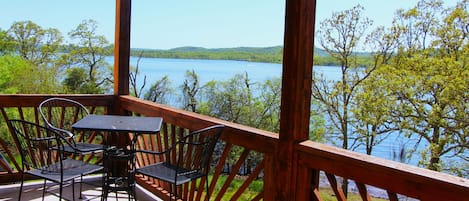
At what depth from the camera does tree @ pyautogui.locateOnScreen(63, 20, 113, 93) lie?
11352 mm

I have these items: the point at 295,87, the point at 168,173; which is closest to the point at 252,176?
the point at 168,173

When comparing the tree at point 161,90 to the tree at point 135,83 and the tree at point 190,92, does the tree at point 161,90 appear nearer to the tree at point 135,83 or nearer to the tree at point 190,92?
the tree at point 135,83

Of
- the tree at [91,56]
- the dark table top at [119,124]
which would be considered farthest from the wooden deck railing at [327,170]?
the tree at [91,56]

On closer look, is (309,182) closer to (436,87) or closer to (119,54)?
(119,54)

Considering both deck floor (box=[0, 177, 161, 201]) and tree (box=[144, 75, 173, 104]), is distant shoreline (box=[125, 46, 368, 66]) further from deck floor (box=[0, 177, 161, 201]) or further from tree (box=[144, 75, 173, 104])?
deck floor (box=[0, 177, 161, 201])

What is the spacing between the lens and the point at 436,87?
7766 mm

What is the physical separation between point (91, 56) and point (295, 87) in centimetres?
1042

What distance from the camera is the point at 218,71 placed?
30.5ft

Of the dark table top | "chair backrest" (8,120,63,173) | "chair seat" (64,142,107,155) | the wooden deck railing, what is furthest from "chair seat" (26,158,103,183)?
the wooden deck railing

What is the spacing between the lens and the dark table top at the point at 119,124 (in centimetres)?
286

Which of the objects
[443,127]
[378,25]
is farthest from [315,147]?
[378,25]

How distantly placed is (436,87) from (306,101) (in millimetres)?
6421

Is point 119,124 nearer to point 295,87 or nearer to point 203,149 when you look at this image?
point 203,149

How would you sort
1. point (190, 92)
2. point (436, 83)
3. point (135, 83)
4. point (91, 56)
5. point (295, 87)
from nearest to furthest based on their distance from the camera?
point (295, 87) → point (436, 83) → point (135, 83) → point (190, 92) → point (91, 56)
